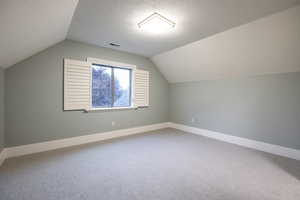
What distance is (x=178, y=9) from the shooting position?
198 cm

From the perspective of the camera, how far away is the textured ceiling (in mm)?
1853

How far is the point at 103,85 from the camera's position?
379 cm

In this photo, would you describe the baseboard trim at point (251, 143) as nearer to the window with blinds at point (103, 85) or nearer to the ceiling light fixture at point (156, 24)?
the window with blinds at point (103, 85)

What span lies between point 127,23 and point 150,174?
252 cm

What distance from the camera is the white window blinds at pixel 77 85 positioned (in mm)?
3076

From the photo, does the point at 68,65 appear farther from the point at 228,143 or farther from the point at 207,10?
the point at 228,143

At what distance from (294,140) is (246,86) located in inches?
54.4

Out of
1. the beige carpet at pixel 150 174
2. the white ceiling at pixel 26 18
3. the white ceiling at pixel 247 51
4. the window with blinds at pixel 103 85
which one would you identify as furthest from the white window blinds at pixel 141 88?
the white ceiling at pixel 26 18

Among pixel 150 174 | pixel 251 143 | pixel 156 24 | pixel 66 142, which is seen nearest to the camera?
pixel 150 174

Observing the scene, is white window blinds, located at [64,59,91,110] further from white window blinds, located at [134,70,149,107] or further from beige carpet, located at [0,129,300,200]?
white window blinds, located at [134,70,149,107]

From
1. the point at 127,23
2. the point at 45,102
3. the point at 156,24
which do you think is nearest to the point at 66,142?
the point at 45,102

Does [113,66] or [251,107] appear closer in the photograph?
[251,107]

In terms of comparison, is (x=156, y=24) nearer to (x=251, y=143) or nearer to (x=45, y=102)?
(x=45, y=102)

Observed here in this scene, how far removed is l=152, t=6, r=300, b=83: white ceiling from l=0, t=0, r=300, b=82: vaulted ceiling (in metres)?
0.03
